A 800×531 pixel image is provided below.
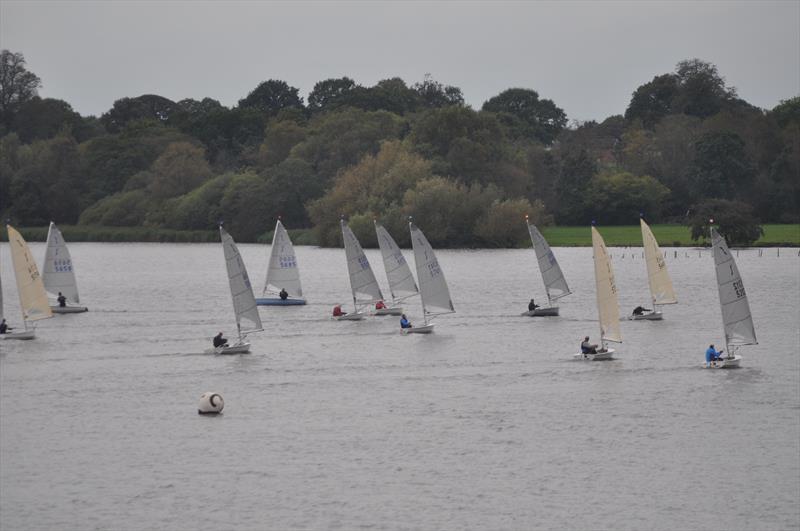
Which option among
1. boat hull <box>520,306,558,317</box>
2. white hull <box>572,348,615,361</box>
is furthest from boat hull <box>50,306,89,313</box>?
white hull <box>572,348,615,361</box>

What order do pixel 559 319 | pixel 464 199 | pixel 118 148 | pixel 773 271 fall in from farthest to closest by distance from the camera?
1. pixel 118 148
2. pixel 464 199
3. pixel 773 271
4. pixel 559 319

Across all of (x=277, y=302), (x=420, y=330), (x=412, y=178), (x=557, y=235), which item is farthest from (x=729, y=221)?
(x=420, y=330)

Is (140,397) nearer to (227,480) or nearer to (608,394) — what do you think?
(227,480)

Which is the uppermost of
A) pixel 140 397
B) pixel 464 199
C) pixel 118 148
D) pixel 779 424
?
pixel 118 148

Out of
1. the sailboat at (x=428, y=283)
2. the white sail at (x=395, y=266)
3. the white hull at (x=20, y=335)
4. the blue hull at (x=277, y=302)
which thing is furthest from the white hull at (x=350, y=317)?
the white hull at (x=20, y=335)

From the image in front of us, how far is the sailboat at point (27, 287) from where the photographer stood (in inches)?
2496

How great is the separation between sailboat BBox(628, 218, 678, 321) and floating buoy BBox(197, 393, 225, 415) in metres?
30.5

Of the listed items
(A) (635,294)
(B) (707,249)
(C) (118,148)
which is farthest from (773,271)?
(C) (118,148)

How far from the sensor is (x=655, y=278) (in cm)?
6969

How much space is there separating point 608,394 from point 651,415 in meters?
3.92

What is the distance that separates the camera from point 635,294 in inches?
3506

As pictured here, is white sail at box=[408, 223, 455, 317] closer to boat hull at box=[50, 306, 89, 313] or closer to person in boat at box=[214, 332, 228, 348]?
person in boat at box=[214, 332, 228, 348]

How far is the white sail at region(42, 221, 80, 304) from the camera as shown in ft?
244

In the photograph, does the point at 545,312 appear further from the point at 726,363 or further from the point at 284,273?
the point at 726,363
